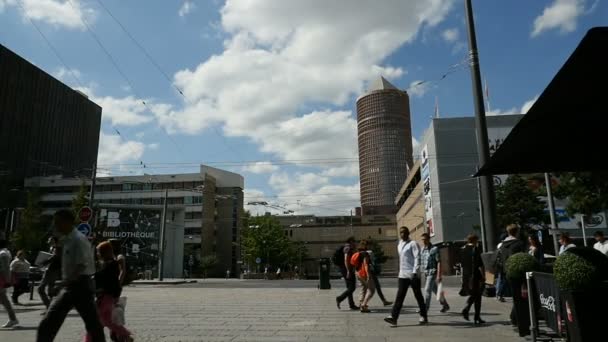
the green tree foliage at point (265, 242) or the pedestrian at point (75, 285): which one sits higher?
the green tree foliage at point (265, 242)

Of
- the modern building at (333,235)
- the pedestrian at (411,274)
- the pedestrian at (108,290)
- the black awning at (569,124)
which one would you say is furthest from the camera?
the modern building at (333,235)

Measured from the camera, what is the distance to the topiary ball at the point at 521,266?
702 cm

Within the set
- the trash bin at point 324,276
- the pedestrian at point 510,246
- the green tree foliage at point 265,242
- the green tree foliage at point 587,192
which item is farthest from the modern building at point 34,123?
the pedestrian at point 510,246

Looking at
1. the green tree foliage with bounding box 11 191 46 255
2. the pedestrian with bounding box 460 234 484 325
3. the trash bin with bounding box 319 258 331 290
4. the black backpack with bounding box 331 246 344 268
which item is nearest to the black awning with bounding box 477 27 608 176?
the pedestrian with bounding box 460 234 484 325

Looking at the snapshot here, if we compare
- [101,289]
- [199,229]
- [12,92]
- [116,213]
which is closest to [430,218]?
[116,213]

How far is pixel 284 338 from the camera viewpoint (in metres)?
7.50

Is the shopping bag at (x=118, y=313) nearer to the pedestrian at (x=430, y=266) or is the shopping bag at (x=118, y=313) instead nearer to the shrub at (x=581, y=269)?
the shrub at (x=581, y=269)

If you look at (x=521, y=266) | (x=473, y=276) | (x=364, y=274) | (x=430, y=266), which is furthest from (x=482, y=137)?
(x=521, y=266)

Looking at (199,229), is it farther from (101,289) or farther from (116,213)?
(101,289)

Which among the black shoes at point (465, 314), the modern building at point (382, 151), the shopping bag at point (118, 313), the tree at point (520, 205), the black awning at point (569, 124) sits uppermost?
the modern building at point (382, 151)

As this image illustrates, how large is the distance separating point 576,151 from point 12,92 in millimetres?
89023

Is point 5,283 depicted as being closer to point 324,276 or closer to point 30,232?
point 324,276

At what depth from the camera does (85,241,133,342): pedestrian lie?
248 inches

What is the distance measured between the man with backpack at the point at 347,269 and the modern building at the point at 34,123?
7269 centimetres
